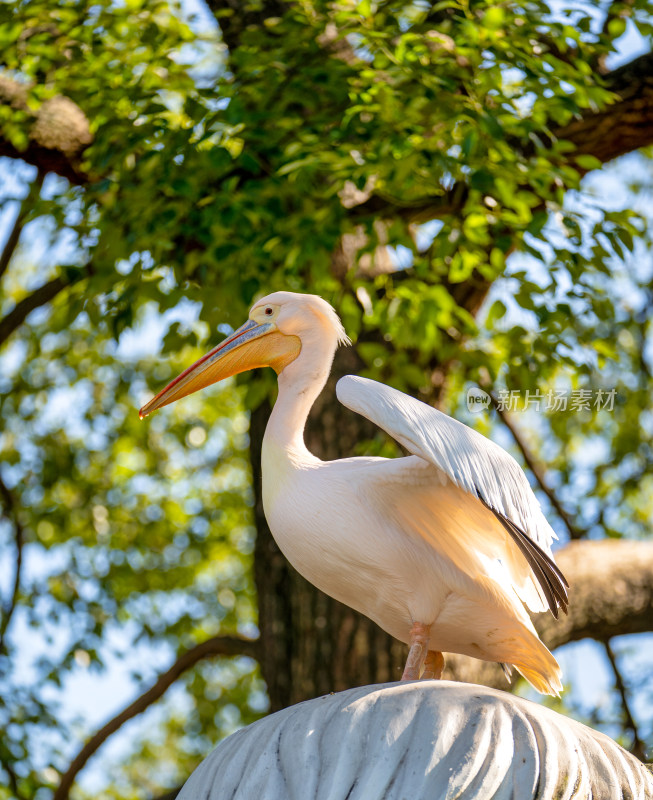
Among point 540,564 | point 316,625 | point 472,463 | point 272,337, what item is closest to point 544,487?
point 316,625

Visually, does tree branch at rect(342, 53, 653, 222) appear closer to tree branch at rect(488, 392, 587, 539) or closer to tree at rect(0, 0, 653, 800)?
tree at rect(0, 0, 653, 800)

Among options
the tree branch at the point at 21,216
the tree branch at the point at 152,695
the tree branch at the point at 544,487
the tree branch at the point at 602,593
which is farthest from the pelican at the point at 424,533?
the tree branch at the point at 544,487

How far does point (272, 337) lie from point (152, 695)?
3088 mm

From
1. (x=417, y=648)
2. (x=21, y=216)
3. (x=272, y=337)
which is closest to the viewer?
(x=417, y=648)

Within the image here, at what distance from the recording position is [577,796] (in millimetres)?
2262

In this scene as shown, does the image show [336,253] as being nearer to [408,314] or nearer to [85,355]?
[408,314]

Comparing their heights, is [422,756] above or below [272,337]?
above

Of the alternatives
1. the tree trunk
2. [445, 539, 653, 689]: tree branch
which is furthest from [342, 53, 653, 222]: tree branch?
[445, 539, 653, 689]: tree branch

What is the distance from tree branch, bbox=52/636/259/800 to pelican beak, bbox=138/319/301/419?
2544mm

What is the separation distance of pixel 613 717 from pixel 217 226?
500 cm

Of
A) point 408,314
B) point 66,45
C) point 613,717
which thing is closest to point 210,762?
point 408,314

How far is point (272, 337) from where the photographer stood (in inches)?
149

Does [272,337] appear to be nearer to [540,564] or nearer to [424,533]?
[424,533]

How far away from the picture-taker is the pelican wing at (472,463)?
117 inches
